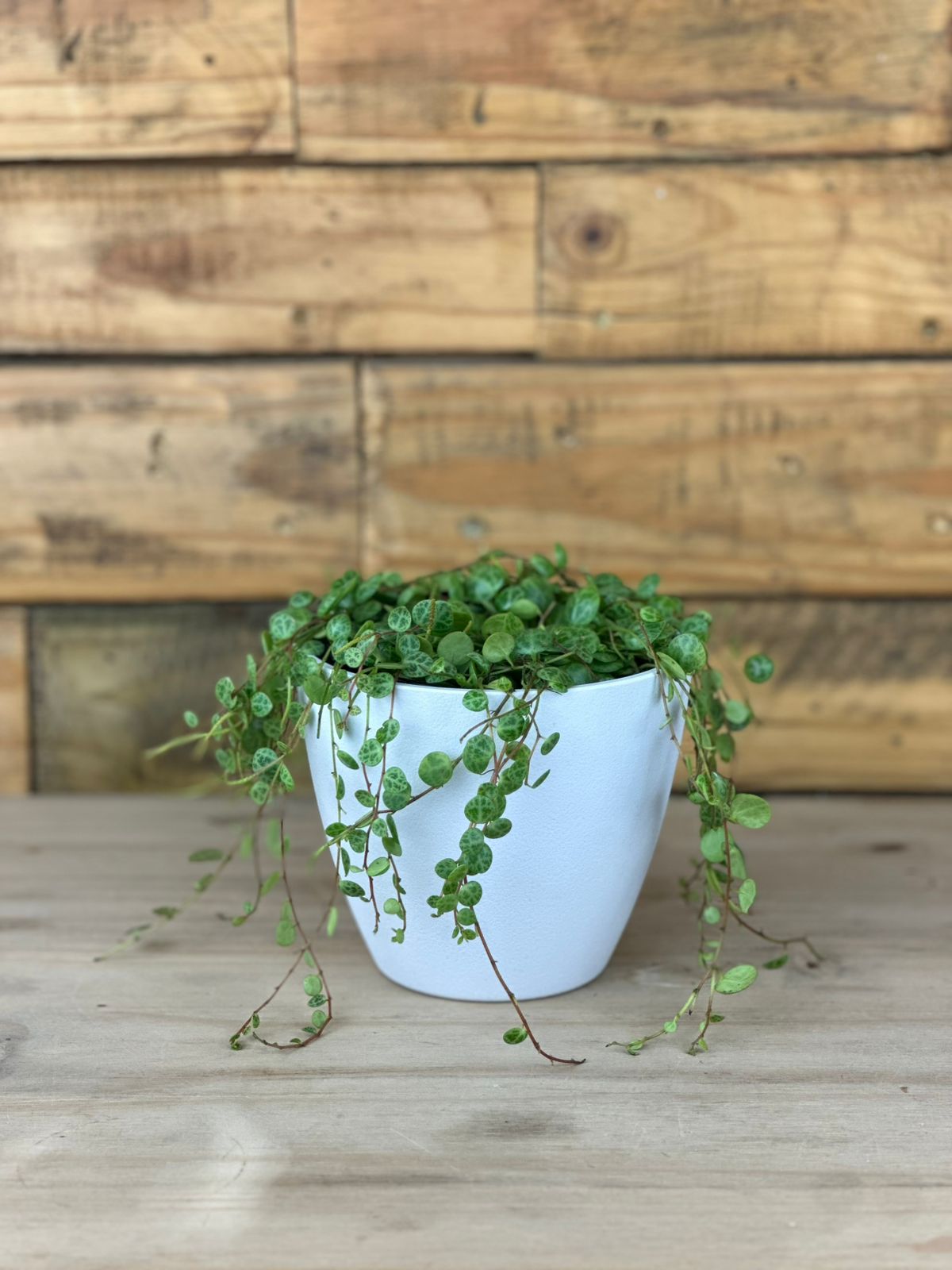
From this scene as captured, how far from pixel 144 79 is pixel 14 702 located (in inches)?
22.2

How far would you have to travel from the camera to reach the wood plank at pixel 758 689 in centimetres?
110

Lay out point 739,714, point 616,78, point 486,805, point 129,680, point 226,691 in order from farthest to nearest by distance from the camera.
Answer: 1. point 129,680
2. point 616,78
3. point 739,714
4. point 226,691
5. point 486,805

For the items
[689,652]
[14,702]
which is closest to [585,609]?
[689,652]

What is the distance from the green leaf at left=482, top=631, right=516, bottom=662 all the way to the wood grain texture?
479 millimetres

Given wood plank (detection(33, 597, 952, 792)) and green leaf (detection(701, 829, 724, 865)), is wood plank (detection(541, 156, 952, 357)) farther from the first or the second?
green leaf (detection(701, 829, 724, 865))

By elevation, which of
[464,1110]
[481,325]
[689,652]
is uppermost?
[481,325]

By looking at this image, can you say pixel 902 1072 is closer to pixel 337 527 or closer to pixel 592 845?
pixel 592 845

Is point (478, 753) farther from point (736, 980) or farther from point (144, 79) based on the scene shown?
point (144, 79)

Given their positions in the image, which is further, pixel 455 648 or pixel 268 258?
pixel 268 258

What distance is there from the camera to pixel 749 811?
69 centimetres

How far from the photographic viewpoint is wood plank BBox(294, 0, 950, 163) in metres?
1.01

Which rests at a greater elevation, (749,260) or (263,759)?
(749,260)

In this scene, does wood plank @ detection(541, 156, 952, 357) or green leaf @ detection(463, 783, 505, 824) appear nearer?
green leaf @ detection(463, 783, 505, 824)

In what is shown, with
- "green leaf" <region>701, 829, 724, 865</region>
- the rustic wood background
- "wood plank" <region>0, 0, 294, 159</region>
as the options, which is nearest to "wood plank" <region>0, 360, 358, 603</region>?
the rustic wood background
